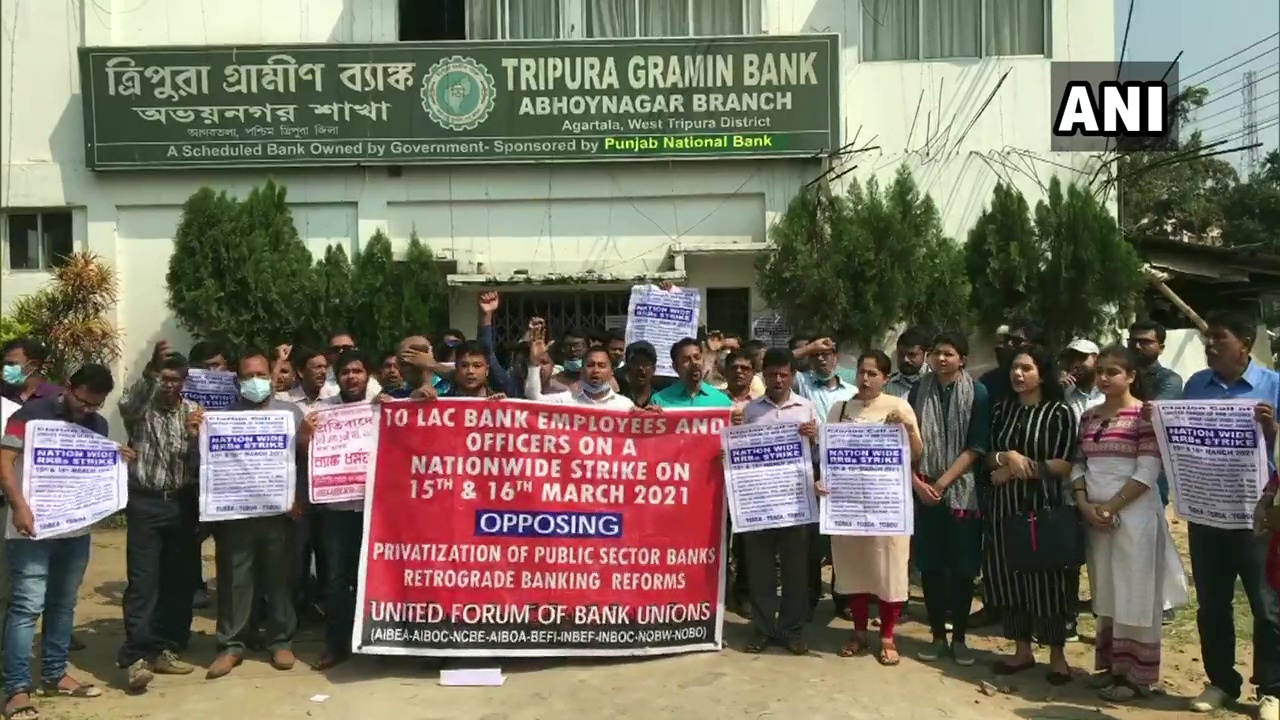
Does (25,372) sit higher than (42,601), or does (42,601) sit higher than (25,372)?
(25,372)

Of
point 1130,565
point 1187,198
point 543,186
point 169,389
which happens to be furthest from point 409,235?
point 1187,198

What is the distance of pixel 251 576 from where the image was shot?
586 centimetres

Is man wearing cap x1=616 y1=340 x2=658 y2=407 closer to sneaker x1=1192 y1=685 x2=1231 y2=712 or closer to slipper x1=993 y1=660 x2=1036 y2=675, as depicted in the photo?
slipper x1=993 y1=660 x2=1036 y2=675

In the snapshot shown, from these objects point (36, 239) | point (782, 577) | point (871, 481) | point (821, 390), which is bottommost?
point (782, 577)

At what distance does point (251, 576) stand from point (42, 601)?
3.23ft

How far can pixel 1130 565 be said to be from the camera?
17.2 ft

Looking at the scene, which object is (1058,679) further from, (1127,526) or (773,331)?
(773,331)

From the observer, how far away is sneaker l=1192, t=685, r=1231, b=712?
5.16 m

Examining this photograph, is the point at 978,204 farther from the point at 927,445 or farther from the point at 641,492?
the point at 641,492

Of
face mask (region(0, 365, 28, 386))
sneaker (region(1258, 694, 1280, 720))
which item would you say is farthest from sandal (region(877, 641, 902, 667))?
face mask (region(0, 365, 28, 386))

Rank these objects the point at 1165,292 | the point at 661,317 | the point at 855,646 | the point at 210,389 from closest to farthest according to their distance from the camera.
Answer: the point at 855,646 → the point at 210,389 → the point at 661,317 → the point at 1165,292

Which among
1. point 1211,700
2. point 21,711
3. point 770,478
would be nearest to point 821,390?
point 770,478

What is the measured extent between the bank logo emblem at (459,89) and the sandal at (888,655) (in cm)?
733

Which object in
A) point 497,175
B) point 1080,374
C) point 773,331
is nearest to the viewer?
point 1080,374
